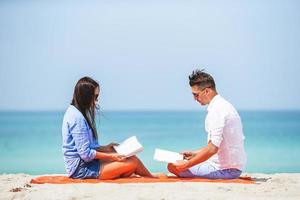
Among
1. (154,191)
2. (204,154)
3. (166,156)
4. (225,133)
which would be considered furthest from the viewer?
(166,156)

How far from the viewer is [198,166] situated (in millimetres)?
6742

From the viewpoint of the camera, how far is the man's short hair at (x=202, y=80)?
21.4 feet

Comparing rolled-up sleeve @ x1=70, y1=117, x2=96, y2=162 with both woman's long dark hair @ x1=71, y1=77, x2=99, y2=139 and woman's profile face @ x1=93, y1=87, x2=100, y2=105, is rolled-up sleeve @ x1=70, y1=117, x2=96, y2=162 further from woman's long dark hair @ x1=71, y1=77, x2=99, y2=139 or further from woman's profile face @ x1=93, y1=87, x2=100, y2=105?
woman's profile face @ x1=93, y1=87, x2=100, y2=105

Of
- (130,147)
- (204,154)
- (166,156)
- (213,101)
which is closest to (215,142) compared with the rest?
(204,154)

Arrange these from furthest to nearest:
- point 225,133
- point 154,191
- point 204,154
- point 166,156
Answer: point 166,156 < point 225,133 < point 204,154 < point 154,191

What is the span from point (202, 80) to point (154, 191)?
3.65 ft

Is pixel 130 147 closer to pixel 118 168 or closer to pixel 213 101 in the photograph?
pixel 118 168

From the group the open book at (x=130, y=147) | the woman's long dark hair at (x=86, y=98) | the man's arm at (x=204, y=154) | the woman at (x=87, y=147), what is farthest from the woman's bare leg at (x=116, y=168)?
the man's arm at (x=204, y=154)

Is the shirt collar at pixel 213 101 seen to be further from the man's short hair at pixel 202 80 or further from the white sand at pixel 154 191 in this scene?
the white sand at pixel 154 191

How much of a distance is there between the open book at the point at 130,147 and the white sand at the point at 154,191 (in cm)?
30

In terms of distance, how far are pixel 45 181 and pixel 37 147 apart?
1386 cm

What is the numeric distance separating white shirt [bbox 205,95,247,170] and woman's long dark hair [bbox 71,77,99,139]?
1.02 m

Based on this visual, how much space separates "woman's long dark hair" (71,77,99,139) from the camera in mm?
6465

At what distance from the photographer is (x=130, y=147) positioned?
6469 mm
